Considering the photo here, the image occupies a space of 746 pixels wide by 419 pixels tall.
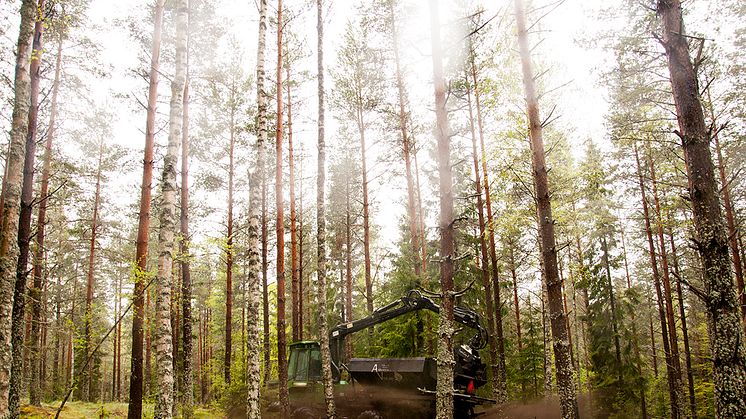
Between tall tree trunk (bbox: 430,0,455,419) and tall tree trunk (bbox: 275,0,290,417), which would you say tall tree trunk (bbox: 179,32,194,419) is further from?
tall tree trunk (bbox: 430,0,455,419)

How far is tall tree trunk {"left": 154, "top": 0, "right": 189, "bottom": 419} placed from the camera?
7949mm

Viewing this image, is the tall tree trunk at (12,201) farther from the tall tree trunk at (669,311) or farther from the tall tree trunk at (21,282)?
the tall tree trunk at (669,311)

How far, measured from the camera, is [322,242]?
41.6 ft

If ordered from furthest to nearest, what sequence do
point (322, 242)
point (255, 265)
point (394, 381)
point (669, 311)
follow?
point (669, 311), point (322, 242), point (394, 381), point (255, 265)

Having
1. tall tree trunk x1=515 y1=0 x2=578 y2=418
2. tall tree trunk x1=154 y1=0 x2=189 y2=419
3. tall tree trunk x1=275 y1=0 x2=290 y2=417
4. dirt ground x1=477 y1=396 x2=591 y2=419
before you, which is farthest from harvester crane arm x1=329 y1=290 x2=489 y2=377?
tall tree trunk x1=154 y1=0 x2=189 y2=419

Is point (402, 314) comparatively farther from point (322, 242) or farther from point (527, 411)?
point (527, 411)

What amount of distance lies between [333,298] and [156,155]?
12859 millimetres

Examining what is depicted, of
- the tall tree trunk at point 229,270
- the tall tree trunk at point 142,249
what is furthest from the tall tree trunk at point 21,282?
the tall tree trunk at point 229,270

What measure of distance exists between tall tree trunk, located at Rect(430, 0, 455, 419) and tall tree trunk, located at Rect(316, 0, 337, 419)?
13.6ft

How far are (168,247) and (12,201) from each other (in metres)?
2.68

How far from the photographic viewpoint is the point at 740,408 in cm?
524

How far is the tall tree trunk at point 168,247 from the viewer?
26.1ft

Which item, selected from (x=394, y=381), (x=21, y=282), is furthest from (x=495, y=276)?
(x=21, y=282)

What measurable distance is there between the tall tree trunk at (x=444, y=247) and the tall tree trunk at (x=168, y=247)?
534cm
